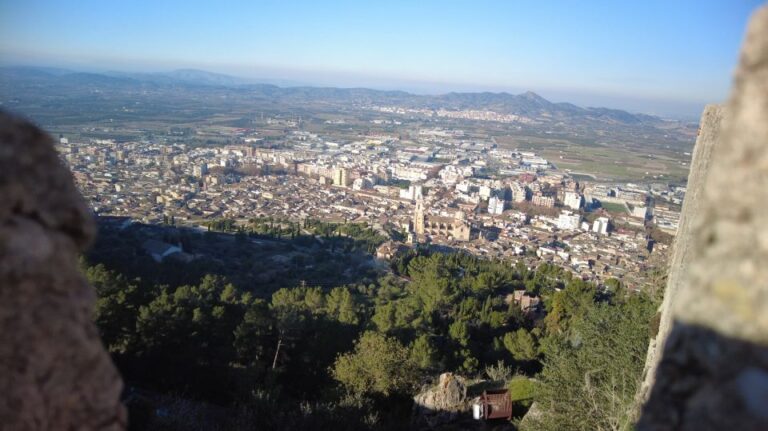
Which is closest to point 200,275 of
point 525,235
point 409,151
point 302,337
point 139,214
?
point 302,337

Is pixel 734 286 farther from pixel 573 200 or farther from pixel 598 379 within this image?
pixel 573 200

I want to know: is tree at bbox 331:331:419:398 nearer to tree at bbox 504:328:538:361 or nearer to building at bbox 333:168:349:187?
tree at bbox 504:328:538:361

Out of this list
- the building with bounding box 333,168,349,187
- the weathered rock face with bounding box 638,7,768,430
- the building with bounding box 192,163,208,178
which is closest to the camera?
the weathered rock face with bounding box 638,7,768,430

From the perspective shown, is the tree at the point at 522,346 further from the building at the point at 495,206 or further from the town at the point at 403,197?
the building at the point at 495,206

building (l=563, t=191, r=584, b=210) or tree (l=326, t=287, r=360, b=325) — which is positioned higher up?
tree (l=326, t=287, r=360, b=325)

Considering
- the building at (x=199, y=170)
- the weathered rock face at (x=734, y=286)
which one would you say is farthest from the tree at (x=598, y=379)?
the building at (x=199, y=170)

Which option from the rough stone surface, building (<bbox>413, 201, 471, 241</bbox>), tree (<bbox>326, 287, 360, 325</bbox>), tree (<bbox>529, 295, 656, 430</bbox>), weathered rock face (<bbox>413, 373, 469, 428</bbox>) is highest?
the rough stone surface

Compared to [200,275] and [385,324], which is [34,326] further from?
[200,275]

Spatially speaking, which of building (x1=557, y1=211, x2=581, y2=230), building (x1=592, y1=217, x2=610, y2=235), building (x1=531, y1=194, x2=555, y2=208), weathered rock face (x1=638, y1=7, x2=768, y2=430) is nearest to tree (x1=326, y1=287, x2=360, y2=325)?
weathered rock face (x1=638, y1=7, x2=768, y2=430)
